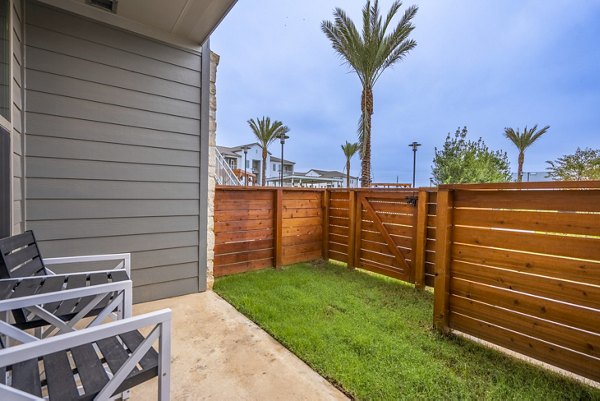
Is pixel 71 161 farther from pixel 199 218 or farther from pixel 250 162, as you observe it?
pixel 250 162

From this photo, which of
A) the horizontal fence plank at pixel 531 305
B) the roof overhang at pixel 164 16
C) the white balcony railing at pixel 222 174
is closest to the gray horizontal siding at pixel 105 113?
the roof overhang at pixel 164 16

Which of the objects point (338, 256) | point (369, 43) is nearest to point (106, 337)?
point (338, 256)

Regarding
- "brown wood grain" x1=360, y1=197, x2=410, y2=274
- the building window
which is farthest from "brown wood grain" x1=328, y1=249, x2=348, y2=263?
the building window

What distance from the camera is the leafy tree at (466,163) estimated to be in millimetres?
9047

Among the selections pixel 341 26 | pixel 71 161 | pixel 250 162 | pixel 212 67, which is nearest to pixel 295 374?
pixel 71 161

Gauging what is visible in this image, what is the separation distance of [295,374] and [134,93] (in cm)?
292

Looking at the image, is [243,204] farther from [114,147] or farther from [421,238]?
[421,238]

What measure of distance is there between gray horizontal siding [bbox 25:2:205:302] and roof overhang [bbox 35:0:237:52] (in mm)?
80

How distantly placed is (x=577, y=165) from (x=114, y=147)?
15201mm

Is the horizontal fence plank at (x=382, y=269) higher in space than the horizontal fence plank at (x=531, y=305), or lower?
lower

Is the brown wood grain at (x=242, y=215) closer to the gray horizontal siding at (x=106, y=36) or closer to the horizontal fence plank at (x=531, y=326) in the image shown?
the gray horizontal siding at (x=106, y=36)

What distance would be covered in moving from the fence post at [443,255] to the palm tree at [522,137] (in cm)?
1362

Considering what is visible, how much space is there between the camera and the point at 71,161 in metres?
2.40

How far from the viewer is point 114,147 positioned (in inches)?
102
